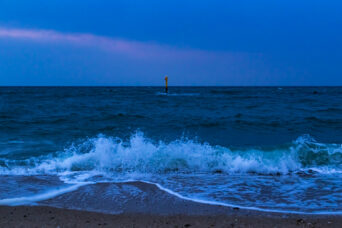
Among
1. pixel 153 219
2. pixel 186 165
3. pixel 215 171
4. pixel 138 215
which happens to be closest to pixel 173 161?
pixel 186 165

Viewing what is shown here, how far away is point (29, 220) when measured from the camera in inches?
144

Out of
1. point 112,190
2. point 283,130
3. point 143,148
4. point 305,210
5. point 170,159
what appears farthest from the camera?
point 283,130

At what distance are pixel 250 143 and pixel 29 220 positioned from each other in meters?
7.43

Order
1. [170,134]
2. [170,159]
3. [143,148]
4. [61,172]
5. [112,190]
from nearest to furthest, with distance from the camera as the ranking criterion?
[112,190] → [61,172] → [170,159] → [143,148] → [170,134]

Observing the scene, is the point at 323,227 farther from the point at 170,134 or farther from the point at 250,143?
the point at 170,134

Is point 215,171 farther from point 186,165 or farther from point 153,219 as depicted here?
point 153,219

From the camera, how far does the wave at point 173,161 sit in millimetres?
6648

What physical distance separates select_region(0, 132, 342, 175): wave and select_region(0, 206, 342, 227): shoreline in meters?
2.60

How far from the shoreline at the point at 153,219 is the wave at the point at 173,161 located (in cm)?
260

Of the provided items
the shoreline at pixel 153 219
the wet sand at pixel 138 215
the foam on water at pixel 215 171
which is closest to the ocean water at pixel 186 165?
the foam on water at pixel 215 171

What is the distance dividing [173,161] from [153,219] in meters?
3.35

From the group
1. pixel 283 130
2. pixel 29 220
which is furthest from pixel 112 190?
pixel 283 130

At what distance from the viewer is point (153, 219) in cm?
370

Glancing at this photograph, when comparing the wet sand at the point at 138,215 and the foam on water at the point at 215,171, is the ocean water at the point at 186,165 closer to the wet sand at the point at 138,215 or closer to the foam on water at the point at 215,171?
the foam on water at the point at 215,171
